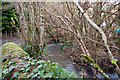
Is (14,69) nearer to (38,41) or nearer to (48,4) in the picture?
(38,41)

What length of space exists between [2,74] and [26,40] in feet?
7.58

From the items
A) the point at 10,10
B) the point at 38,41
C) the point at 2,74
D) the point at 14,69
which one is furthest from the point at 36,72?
the point at 10,10

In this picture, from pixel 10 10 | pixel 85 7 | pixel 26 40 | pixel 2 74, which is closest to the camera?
pixel 2 74

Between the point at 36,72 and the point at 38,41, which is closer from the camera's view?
the point at 36,72

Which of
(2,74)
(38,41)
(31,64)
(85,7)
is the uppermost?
(85,7)

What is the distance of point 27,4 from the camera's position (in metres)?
3.89

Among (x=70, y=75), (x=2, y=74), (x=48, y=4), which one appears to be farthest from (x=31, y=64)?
(x=48, y=4)

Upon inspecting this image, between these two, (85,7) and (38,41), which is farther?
(38,41)

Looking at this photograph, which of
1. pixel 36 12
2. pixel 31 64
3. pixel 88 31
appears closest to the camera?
pixel 31 64

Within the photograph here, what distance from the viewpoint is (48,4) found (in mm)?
5512

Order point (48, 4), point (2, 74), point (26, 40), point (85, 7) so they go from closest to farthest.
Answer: point (2, 74)
point (85, 7)
point (26, 40)
point (48, 4)

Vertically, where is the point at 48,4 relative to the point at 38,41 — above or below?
above

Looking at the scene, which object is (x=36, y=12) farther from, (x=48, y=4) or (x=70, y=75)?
(x=70, y=75)

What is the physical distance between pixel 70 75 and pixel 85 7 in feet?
6.87
